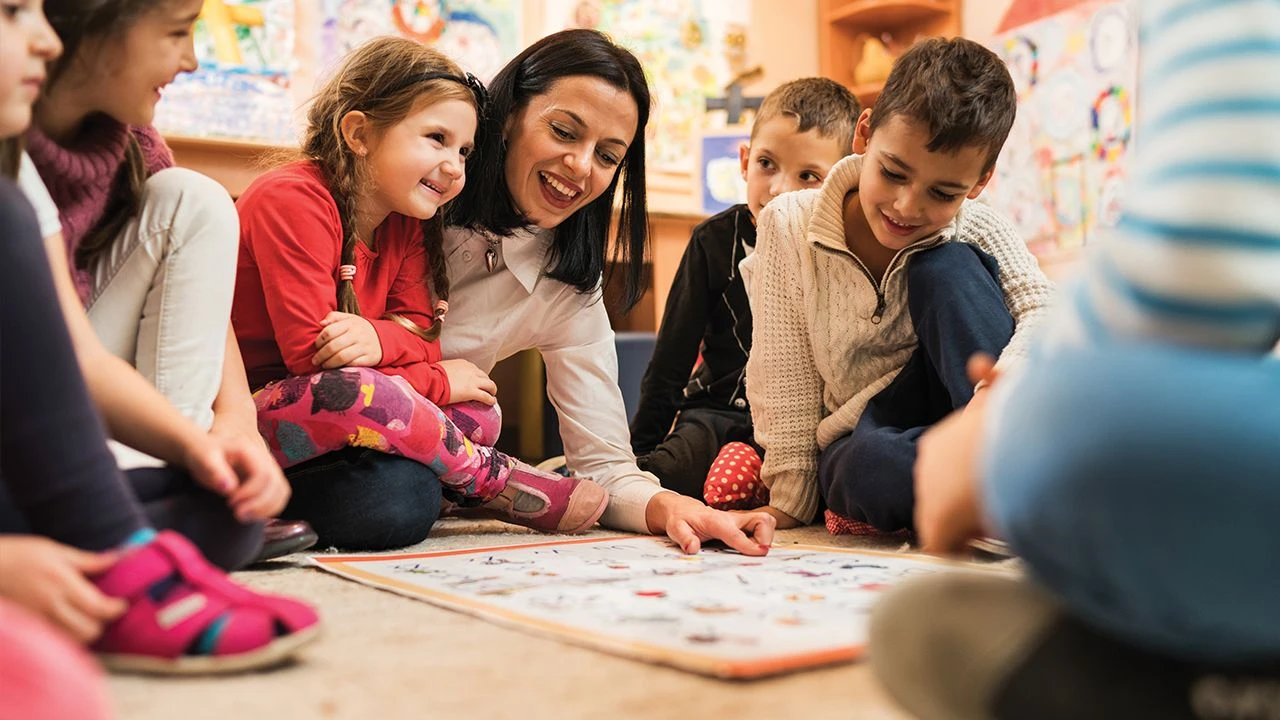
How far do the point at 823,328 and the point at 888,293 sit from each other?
0.09m

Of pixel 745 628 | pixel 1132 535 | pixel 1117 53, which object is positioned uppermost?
pixel 1117 53

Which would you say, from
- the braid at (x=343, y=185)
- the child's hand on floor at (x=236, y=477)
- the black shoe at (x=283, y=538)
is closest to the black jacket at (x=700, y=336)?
the braid at (x=343, y=185)

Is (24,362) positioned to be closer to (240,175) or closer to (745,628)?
(745,628)

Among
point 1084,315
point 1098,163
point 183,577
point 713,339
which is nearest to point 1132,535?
point 1084,315

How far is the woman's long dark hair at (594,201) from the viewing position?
1279 millimetres

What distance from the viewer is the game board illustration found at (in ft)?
1.88

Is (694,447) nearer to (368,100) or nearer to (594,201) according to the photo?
(594,201)

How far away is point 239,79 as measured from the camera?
2.30m

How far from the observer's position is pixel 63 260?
694 mm

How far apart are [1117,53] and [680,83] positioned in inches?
42.8

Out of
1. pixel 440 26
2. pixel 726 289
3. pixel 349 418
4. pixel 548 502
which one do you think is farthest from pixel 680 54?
pixel 349 418

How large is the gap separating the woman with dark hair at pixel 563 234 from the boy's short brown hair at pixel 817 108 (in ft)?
1.63

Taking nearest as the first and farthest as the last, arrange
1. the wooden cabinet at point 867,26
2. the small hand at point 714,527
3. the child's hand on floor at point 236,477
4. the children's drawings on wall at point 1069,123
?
1. the child's hand on floor at point 236,477
2. the small hand at point 714,527
3. the children's drawings on wall at point 1069,123
4. the wooden cabinet at point 867,26

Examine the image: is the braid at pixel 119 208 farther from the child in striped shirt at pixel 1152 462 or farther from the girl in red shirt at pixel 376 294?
the child in striped shirt at pixel 1152 462
